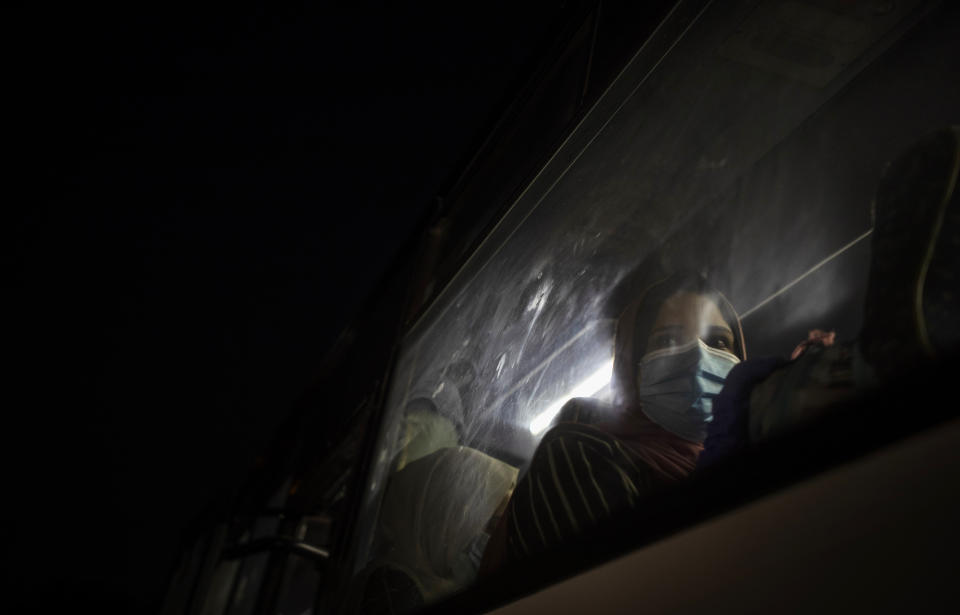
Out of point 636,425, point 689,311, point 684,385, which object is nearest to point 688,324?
point 689,311

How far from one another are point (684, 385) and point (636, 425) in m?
0.13

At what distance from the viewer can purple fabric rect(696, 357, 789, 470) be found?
3.18ft

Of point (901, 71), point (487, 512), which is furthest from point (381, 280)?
point (901, 71)

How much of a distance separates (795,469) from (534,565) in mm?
547

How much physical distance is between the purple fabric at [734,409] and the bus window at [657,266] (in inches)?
3.3

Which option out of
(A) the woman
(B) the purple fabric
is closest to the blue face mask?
(A) the woman

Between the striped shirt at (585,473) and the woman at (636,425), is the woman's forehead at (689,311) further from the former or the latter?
the striped shirt at (585,473)

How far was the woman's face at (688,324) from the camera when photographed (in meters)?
1.23

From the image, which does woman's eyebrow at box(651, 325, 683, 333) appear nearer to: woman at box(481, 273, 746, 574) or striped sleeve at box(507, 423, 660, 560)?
woman at box(481, 273, 746, 574)

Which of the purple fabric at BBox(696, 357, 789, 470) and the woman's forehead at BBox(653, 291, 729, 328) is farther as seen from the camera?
the woman's forehead at BBox(653, 291, 729, 328)

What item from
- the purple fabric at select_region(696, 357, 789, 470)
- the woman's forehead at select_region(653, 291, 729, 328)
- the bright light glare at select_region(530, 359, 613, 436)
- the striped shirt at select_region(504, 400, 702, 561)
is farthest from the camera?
the bright light glare at select_region(530, 359, 613, 436)

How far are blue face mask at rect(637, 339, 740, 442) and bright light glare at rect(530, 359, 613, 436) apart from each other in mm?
117

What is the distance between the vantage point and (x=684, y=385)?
125cm

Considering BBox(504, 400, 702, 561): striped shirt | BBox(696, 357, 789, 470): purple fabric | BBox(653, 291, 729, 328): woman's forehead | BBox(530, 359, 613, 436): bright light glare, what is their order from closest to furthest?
BBox(696, 357, 789, 470): purple fabric
BBox(504, 400, 702, 561): striped shirt
BBox(653, 291, 729, 328): woman's forehead
BBox(530, 359, 613, 436): bright light glare
